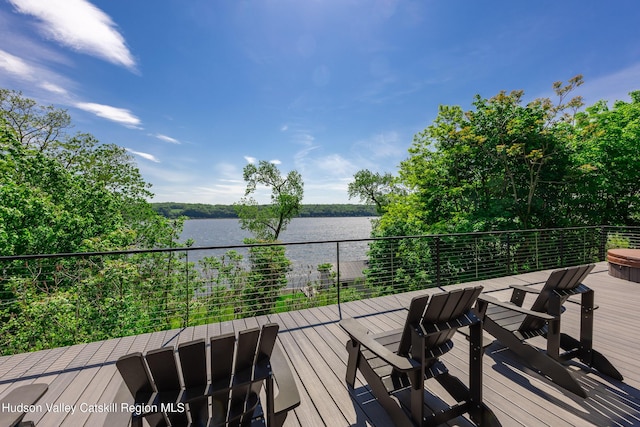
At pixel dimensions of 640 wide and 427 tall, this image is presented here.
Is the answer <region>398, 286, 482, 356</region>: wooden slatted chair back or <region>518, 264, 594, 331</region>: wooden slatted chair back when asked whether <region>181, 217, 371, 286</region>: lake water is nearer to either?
<region>398, 286, 482, 356</region>: wooden slatted chair back

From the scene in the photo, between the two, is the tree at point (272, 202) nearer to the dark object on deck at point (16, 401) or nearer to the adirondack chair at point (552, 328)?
the adirondack chair at point (552, 328)

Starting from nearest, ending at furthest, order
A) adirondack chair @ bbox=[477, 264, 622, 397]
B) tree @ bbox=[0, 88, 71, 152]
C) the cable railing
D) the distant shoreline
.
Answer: adirondack chair @ bbox=[477, 264, 622, 397] → the cable railing → tree @ bbox=[0, 88, 71, 152] → the distant shoreline

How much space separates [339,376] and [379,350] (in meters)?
0.86

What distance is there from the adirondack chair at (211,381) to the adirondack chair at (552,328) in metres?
1.81

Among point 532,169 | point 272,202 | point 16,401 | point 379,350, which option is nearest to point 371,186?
point 272,202

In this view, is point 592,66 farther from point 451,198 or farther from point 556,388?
point 556,388

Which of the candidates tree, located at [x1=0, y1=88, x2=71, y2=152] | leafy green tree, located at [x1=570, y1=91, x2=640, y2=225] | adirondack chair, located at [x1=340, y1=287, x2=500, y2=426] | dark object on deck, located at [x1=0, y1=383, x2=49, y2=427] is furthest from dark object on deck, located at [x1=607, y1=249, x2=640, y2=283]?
tree, located at [x1=0, y1=88, x2=71, y2=152]

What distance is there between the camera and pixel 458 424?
5.75 ft

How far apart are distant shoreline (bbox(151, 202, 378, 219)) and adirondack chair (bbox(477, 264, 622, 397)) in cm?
1300

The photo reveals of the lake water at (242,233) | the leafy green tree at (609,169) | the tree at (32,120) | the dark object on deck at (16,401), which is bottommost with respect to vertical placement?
the lake water at (242,233)

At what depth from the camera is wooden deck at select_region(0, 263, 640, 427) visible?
178cm

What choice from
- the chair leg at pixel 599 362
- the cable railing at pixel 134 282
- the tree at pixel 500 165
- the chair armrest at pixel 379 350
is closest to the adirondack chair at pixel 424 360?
the chair armrest at pixel 379 350

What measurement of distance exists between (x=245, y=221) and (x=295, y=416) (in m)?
21.1

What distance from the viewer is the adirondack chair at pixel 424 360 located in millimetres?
1547
